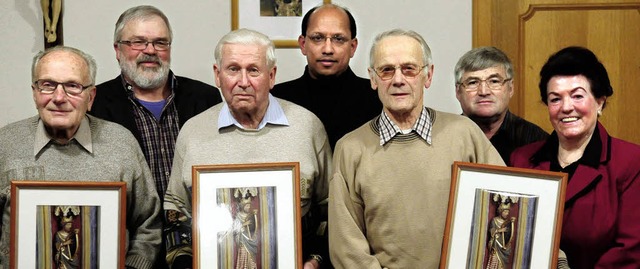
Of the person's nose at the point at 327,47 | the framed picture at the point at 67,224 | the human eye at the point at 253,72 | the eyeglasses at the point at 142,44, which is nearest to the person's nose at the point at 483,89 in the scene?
the person's nose at the point at 327,47

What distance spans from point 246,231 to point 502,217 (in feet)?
2.50

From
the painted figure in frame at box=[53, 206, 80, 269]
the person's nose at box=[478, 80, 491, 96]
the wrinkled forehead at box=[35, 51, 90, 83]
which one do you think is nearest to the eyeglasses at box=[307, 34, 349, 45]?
the person's nose at box=[478, 80, 491, 96]

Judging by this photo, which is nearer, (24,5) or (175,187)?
(175,187)

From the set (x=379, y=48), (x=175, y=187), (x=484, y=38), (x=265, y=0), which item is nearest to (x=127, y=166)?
(x=175, y=187)

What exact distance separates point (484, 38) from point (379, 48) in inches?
74.4

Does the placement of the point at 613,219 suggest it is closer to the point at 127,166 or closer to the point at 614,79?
the point at 127,166

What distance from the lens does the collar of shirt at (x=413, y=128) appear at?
2.41 meters

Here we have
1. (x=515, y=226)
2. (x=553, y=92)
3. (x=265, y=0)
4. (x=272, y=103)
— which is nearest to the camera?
(x=515, y=226)

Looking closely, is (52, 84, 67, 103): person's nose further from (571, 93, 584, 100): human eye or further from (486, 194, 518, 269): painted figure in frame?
(571, 93, 584, 100): human eye

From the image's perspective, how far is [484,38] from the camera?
4.18 meters

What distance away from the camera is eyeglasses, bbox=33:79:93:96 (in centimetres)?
245

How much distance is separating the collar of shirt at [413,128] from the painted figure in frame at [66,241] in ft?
3.12

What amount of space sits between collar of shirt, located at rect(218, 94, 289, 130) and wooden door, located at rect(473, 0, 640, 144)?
1.83 meters

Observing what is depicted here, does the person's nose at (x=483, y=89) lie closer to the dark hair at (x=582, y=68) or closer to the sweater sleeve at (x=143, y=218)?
the dark hair at (x=582, y=68)
